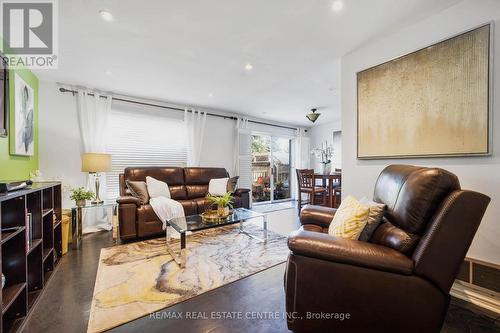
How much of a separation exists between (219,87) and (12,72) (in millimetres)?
2464

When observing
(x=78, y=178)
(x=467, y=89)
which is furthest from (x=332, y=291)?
(x=78, y=178)

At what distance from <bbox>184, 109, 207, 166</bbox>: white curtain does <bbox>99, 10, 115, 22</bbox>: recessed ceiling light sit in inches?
105

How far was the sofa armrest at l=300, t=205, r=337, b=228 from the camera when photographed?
205 cm

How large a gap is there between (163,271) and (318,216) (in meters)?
1.62

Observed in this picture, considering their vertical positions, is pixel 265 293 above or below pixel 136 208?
below

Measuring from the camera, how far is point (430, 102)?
77.3 inches

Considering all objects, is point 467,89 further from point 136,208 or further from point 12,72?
point 12,72

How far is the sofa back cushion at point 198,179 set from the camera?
425 centimetres

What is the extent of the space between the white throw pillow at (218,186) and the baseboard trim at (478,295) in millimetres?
3305

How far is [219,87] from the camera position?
12.1 ft

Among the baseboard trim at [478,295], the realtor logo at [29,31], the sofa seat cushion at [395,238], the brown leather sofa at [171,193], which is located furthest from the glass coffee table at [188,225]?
the realtor logo at [29,31]

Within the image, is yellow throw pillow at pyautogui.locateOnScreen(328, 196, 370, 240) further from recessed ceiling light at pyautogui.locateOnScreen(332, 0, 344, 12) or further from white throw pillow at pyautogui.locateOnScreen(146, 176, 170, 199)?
white throw pillow at pyautogui.locateOnScreen(146, 176, 170, 199)

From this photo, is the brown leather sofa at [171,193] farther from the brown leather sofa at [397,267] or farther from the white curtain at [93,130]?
the brown leather sofa at [397,267]

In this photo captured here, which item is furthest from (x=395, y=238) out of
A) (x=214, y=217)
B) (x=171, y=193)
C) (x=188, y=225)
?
(x=171, y=193)
